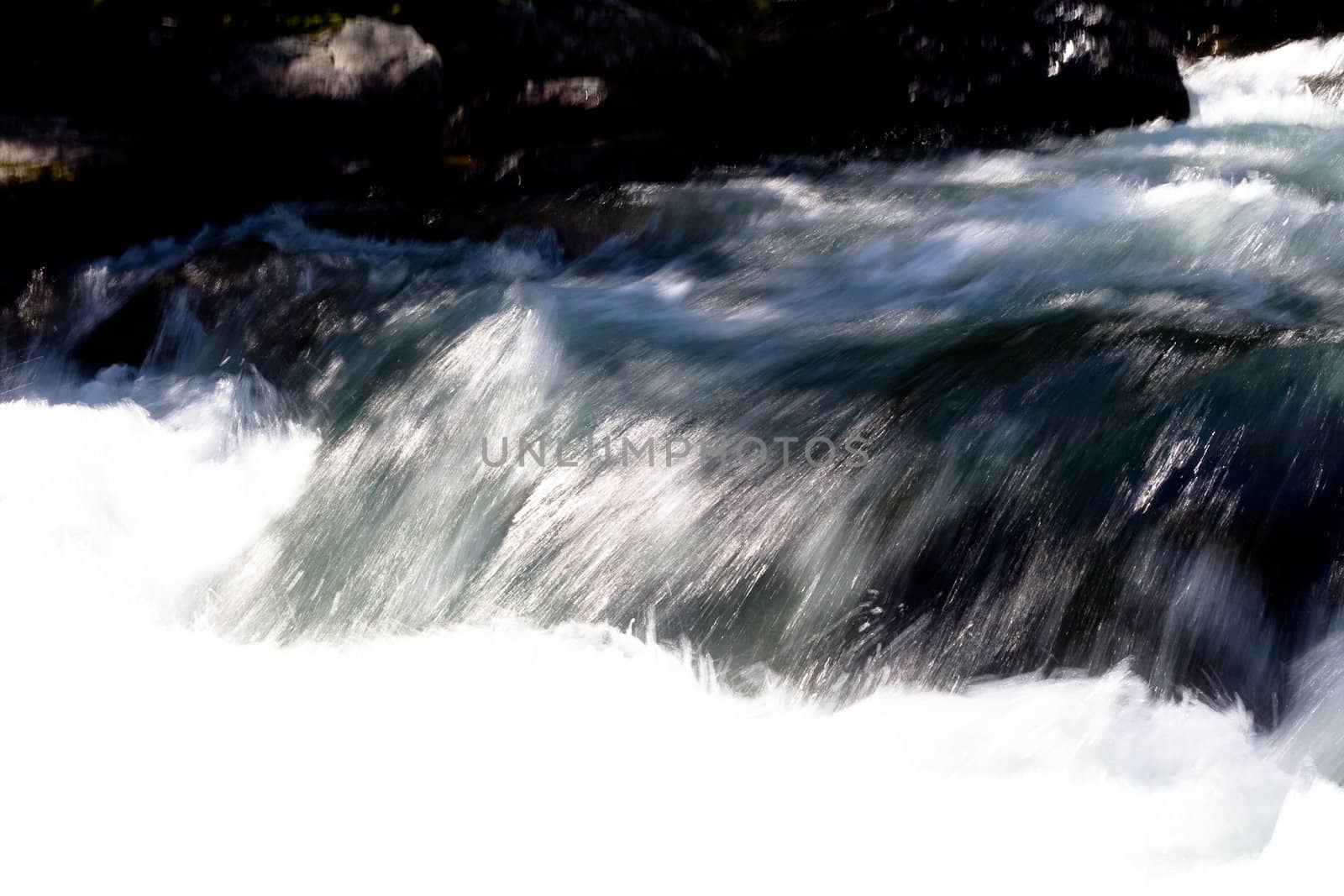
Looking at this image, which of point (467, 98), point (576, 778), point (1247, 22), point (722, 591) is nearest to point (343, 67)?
point (467, 98)

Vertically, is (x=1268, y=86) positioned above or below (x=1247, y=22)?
below

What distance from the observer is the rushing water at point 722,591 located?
2.36 metres

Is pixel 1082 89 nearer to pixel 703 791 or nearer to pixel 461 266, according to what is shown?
pixel 461 266

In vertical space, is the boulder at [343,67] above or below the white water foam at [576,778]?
above

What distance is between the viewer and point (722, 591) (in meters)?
2.90

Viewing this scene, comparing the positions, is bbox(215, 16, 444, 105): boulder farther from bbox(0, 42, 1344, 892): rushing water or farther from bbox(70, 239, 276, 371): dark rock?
bbox(0, 42, 1344, 892): rushing water

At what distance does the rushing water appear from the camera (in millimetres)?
2357

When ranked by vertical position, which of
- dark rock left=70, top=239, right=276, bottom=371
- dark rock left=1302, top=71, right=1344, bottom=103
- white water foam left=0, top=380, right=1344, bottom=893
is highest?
dark rock left=1302, top=71, right=1344, bottom=103

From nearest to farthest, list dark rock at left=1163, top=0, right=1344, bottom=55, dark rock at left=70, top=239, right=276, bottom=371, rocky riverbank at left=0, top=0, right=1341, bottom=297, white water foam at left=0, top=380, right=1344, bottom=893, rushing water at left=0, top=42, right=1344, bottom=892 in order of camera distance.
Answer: white water foam at left=0, top=380, right=1344, bottom=893 → rushing water at left=0, top=42, right=1344, bottom=892 → dark rock at left=70, top=239, right=276, bottom=371 → rocky riverbank at left=0, top=0, right=1341, bottom=297 → dark rock at left=1163, top=0, right=1344, bottom=55

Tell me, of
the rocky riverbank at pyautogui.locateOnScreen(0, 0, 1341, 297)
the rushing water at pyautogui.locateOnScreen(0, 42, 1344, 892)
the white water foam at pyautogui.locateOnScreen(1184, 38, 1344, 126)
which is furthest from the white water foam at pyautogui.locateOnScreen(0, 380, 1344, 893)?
the white water foam at pyautogui.locateOnScreen(1184, 38, 1344, 126)

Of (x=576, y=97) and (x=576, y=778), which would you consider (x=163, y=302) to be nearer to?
(x=576, y=97)

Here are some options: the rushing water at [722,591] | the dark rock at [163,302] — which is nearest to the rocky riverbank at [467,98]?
the dark rock at [163,302]

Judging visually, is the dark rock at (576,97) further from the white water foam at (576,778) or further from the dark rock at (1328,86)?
the white water foam at (576,778)

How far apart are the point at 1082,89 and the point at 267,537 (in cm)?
549
